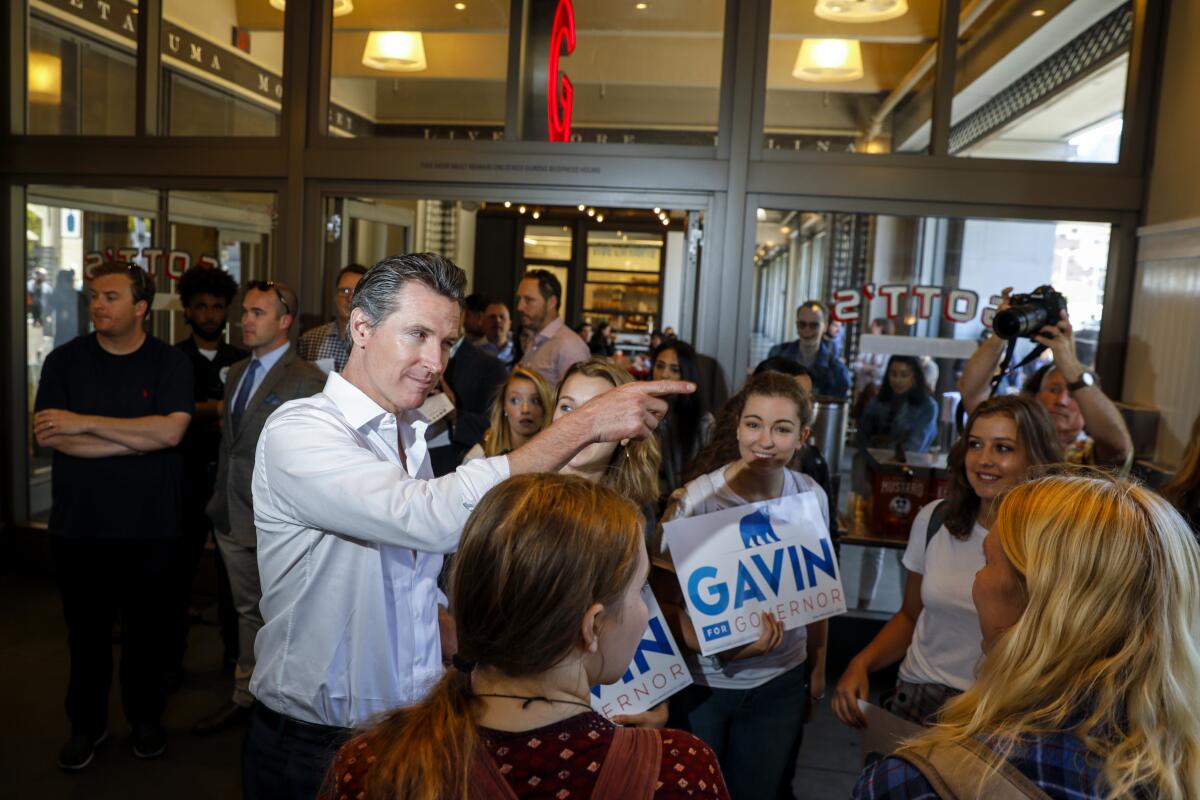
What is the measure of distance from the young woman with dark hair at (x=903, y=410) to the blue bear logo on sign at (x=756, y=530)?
2208 millimetres

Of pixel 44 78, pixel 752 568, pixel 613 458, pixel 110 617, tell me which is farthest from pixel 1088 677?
pixel 44 78

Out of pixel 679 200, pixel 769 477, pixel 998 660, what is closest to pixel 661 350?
pixel 679 200

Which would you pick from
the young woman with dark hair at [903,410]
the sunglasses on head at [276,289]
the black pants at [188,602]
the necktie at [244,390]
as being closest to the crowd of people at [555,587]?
the necktie at [244,390]

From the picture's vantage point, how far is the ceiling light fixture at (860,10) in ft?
14.2

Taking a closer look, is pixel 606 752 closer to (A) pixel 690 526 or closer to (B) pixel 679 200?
(A) pixel 690 526

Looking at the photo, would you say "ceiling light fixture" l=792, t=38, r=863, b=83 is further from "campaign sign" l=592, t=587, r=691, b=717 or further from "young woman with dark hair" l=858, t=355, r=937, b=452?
"campaign sign" l=592, t=587, r=691, b=717

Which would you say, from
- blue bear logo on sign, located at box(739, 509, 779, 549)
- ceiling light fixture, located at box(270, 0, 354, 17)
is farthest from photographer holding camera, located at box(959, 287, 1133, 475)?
ceiling light fixture, located at box(270, 0, 354, 17)

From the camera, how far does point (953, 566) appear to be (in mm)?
2254

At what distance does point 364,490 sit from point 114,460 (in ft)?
7.28

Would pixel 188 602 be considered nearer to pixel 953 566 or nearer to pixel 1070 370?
pixel 953 566

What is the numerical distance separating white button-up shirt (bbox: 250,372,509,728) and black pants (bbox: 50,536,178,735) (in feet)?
5.98

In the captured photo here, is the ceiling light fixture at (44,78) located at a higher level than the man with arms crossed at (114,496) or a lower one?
higher

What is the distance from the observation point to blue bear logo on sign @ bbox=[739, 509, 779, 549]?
91.2 inches

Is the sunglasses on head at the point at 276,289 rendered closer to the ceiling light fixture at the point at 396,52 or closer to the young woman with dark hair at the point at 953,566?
the ceiling light fixture at the point at 396,52
